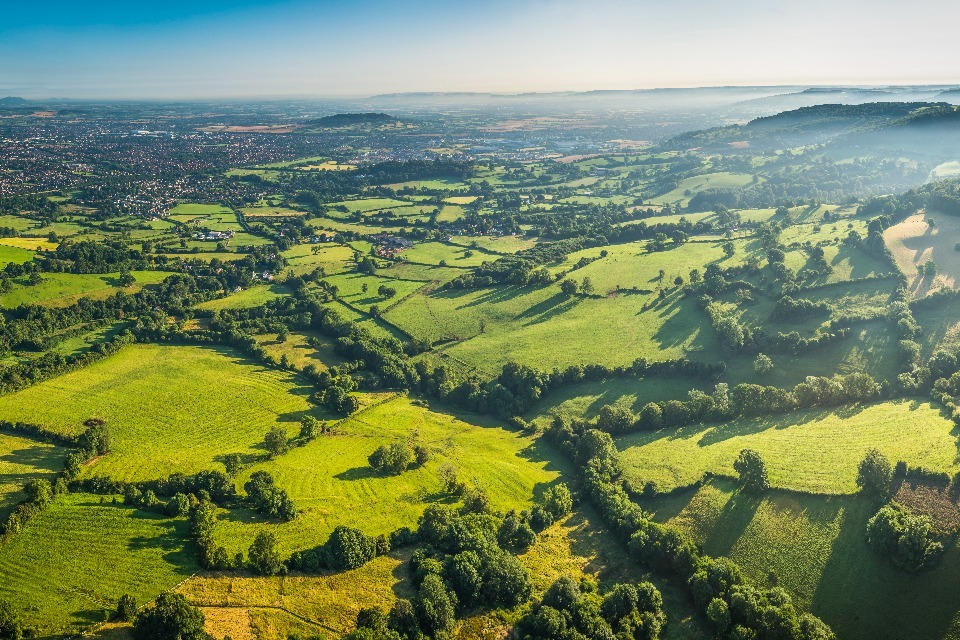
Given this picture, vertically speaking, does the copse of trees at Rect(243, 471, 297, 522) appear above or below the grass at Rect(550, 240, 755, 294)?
below

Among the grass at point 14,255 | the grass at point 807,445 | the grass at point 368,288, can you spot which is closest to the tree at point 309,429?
the grass at point 807,445

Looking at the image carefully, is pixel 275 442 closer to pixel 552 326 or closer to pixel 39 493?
pixel 39 493

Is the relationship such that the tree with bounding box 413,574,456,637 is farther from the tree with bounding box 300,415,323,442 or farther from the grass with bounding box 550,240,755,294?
the grass with bounding box 550,240,755,294

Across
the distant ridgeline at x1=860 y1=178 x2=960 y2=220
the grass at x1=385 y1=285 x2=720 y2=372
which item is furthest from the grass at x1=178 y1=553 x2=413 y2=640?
the distant ridgeline at x1=860 y1=178 x2=960 y2=220

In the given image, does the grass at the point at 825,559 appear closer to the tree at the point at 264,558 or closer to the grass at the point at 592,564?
the grass at the point at 592,564

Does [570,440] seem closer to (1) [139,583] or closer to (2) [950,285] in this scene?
(1) [139,583]

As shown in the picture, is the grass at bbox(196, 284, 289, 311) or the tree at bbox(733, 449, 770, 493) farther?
the grass at bbox(196, 284, 289, 311)
